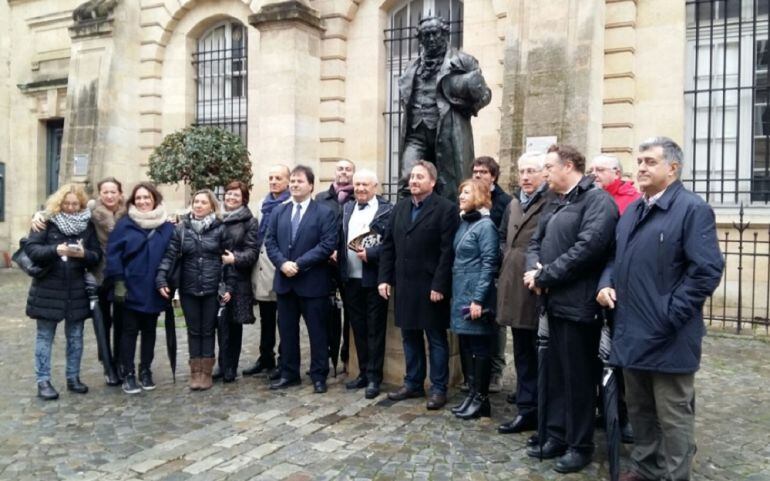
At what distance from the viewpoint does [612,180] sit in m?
5.13

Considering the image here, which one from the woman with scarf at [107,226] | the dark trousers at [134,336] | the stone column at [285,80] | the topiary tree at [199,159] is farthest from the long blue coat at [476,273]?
the stone column at [285,80]

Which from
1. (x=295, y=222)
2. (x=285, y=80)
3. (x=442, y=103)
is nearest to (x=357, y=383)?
(x=295, y=222)

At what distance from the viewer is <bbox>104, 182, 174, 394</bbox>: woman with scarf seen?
605 centimetres

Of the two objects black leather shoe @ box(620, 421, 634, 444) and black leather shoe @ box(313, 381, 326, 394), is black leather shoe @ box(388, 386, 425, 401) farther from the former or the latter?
black leather shoe @ box(620, 421, 634, 444)

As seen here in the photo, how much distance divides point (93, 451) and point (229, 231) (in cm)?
226

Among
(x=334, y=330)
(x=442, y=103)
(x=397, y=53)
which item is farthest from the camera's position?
(x=397, y=53)

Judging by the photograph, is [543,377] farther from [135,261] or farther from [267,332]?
[135,261]

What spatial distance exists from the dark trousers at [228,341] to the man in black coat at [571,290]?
3.05 meters

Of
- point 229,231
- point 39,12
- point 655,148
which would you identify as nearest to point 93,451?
point 229,231

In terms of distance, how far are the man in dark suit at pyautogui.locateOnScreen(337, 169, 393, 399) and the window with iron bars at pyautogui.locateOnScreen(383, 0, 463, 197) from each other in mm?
6696

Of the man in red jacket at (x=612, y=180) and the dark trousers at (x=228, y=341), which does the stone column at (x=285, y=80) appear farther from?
the man in red jacket at (x=612, y=180)

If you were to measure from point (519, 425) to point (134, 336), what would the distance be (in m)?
3.40

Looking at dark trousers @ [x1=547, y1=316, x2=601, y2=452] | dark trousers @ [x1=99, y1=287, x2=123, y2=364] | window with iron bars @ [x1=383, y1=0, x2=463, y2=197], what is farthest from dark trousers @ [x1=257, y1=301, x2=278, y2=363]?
window with iron bars @ [x1=383, y1=0, x2=463, y2=197]

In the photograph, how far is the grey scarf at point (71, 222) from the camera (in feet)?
19.2
